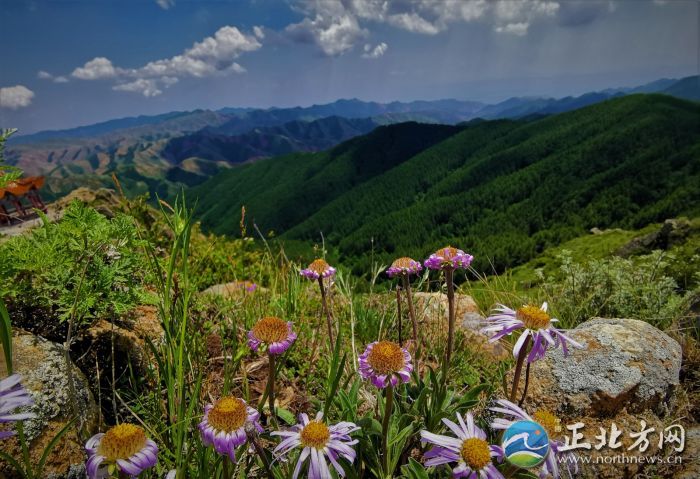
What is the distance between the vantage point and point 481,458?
1.56m

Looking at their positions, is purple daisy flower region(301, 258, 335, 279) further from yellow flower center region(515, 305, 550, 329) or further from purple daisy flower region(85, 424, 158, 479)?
purple daisy flower region(85, 424, 158, 479)

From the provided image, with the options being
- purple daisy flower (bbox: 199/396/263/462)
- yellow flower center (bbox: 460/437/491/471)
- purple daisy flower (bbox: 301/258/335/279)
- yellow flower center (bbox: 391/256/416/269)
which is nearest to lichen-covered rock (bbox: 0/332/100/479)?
purple daisy flower (bbox: 199/396/263/462)

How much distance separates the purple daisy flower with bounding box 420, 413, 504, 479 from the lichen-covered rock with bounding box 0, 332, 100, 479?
173 centimetres

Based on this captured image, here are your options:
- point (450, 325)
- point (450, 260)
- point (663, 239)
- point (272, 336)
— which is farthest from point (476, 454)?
point (663, 239)

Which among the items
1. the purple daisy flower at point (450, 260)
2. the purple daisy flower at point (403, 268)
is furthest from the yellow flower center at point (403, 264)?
the purple daisy flower at point (450, 260)

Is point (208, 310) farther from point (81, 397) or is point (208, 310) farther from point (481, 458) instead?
point (481, 458)

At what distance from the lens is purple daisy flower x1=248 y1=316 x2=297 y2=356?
6.19 feet

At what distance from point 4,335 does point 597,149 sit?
190097 millimetres

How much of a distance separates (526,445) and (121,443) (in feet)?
4.63

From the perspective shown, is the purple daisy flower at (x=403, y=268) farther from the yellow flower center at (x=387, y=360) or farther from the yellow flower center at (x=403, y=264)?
the yellow flower center at (x=387, y=360)

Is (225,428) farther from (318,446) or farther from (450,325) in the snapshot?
(450,325)

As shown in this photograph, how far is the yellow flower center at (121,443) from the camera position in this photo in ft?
4.33

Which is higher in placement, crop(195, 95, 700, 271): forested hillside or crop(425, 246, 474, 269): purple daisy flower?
crop(425, 246, 474, 269): purple daisy flower

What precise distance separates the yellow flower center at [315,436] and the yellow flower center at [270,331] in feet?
1.47
